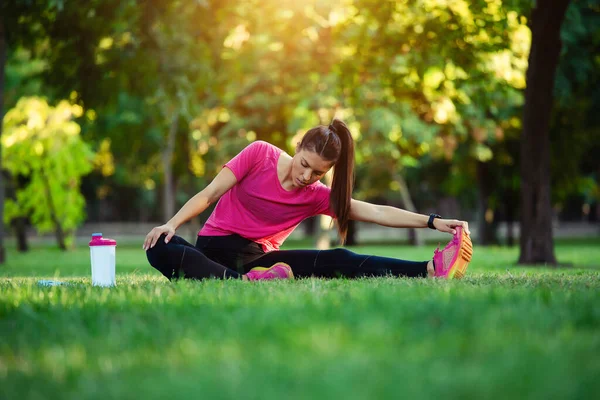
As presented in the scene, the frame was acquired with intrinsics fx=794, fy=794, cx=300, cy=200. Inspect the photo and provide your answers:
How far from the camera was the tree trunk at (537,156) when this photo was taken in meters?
12.6

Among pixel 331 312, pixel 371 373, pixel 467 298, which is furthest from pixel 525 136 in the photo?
pixel 371 373

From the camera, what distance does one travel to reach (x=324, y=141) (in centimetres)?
631

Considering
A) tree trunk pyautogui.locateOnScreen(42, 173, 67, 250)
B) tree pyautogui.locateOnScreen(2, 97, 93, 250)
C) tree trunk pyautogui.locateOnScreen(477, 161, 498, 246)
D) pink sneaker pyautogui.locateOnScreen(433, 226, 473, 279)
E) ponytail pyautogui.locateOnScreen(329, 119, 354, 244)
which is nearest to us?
pink sneaker pyautogui.locateOnScreen(433, 226, 473, 279)

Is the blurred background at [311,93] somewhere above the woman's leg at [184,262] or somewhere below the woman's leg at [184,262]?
above

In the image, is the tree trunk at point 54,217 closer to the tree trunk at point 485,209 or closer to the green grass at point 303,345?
the tree trunk at point 485,209

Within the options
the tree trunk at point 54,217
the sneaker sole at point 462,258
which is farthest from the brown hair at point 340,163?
the tree trunk at point 54,217

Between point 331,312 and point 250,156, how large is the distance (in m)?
3.16

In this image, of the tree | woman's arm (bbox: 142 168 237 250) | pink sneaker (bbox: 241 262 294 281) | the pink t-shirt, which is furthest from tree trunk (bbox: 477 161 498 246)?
woman's arm (bbox: 142 168 237 250)

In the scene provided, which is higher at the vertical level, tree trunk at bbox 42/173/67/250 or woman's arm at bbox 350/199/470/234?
woman's arm at bbox 350/199/470/234

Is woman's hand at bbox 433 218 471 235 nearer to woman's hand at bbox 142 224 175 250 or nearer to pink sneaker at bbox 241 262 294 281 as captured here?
pink sneaker at bbox 241 262 294 281

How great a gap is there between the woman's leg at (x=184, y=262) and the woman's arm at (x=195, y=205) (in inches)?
6.9

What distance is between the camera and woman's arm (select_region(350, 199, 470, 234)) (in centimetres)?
656

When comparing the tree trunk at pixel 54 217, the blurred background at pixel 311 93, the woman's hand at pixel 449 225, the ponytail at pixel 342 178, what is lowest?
the tree trunk at pixel 54 217

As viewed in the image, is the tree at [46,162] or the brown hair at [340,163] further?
the tree at [46,162]
